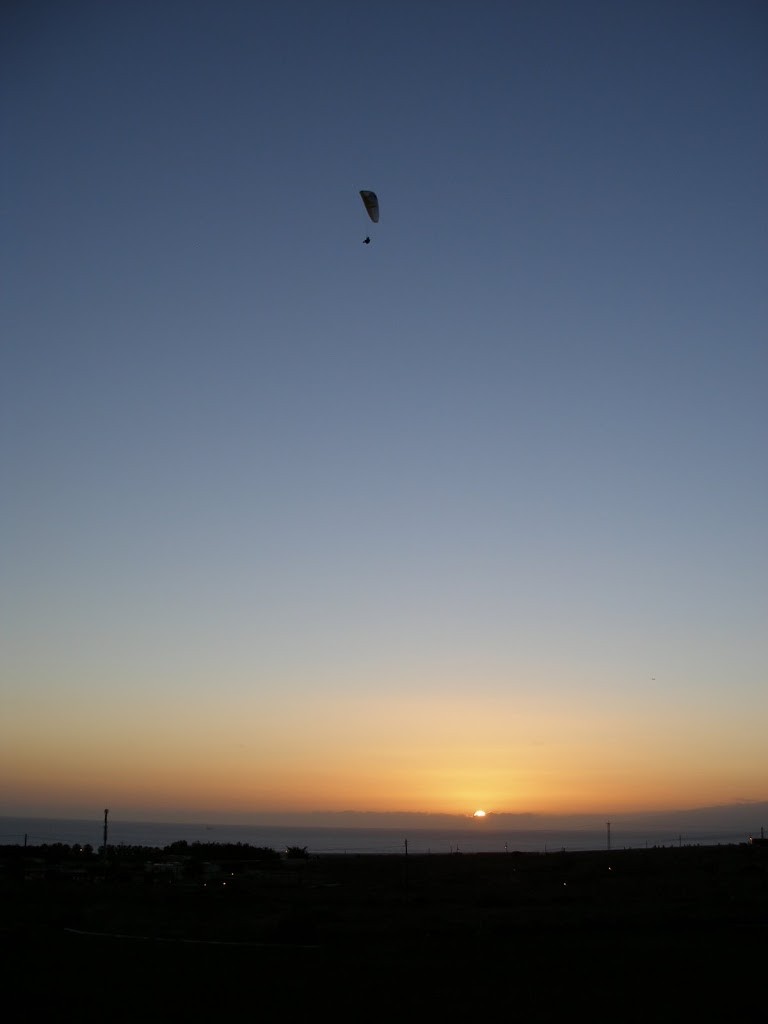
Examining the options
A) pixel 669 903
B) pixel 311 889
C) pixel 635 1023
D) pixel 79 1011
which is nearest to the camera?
pixel 635 1023

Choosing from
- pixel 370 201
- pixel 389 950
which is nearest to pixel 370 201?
pixel 370 201

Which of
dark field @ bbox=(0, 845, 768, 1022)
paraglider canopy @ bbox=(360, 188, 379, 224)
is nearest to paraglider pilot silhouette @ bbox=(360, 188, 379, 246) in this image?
paraglider canopy @ bbox=(360, 188, 379, 224)

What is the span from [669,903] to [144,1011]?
21.6m

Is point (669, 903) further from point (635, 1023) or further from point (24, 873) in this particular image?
point (24, 873)

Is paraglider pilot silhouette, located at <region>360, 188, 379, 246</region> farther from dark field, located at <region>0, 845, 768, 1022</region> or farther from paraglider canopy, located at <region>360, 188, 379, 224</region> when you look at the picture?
dark field, located at <region>0, 845, 768, 1022</region>

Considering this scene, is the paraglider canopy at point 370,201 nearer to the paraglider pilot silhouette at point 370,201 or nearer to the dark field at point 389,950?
the paraglider pilot silhouette at point 370,201

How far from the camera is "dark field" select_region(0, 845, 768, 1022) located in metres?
18.1

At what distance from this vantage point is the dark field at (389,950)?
18141 mm

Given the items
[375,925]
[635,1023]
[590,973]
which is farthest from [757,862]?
[635,1023]

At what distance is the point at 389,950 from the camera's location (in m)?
24.1

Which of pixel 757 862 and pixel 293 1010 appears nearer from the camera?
pixel 293 1010

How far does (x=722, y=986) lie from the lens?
19.1 metres

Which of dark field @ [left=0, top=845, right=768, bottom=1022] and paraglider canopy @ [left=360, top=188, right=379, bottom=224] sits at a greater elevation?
paraglider canopy @ [left=360, top=188, right=379, bottom=224]

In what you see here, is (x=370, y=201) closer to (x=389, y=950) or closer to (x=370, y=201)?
(x=370, y=201)
